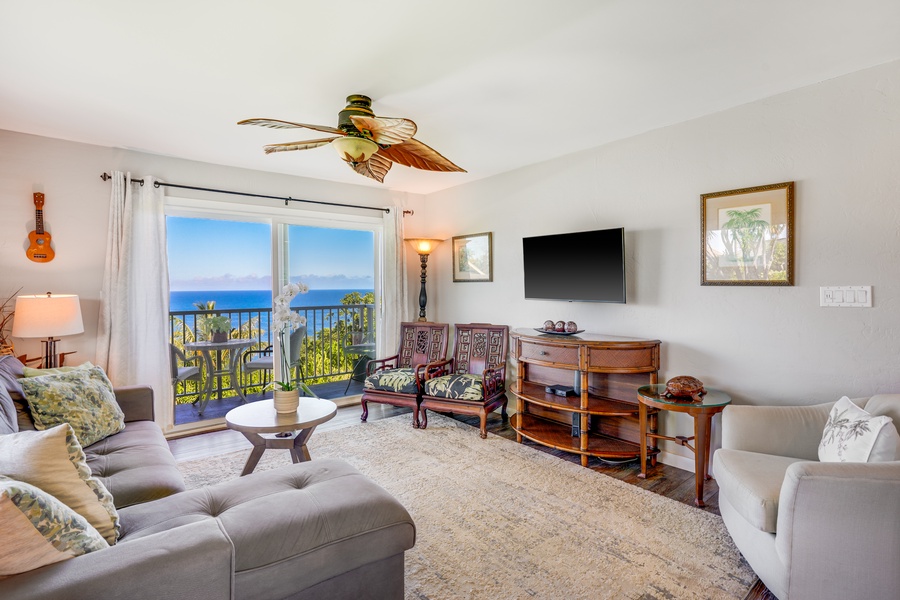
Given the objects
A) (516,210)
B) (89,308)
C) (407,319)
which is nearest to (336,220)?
(407,319)

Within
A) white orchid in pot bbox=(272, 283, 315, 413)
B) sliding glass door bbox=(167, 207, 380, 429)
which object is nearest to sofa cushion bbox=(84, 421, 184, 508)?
white orchid in pot bbox=(272, 283, 315, 413)

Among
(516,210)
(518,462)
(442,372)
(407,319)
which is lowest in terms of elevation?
(518,462)

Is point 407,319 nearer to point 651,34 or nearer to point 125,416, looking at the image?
point 125,416

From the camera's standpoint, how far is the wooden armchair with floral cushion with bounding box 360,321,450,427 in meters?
4.14

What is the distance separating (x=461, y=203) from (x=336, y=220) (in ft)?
4.69

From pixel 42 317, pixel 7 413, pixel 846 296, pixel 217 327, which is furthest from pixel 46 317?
pixel 846 296

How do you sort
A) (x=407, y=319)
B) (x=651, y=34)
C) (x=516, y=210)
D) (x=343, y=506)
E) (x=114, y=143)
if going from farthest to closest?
1. (x=407, y=319)
2. (x=516, y=210)
3. (x=114, y=143)
4. (x=651, y=34)
5. (x=343, y=506)

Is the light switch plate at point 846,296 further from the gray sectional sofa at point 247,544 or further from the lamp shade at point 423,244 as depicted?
the lamp shade at point 423,244

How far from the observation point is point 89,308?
352 cm

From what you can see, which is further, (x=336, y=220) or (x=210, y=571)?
(x=336, y=220)

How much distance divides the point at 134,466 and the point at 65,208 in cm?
254

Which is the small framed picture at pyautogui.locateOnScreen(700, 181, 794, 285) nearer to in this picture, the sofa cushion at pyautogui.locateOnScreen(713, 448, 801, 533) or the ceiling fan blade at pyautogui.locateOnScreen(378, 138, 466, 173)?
the sofa cushion at pyautogui.locateOnScreen(713, 448, 801, 533)

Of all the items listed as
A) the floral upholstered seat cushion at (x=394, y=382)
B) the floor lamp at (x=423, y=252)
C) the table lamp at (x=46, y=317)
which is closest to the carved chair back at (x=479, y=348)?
the floral upholstered seat cushion at (x=394, y=382)

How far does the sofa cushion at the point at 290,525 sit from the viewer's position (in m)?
1.24
